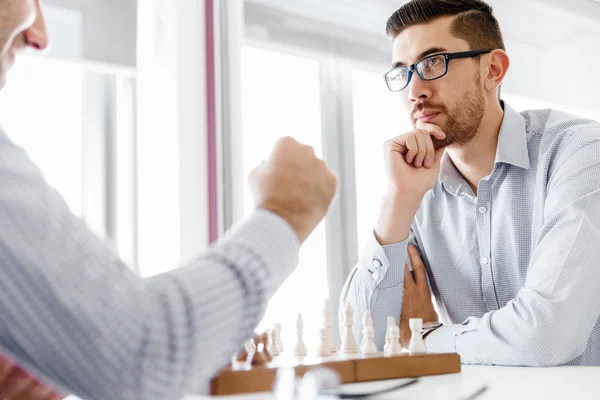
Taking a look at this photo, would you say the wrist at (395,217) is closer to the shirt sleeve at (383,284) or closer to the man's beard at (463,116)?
the shirt sleeve at (383,284)

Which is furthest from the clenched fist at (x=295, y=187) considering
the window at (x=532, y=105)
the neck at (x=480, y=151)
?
the window at (x=532, y=105)

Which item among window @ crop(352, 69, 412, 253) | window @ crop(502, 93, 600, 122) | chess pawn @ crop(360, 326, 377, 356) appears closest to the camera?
chess pawn @ crop(360, 326, 377, 356)

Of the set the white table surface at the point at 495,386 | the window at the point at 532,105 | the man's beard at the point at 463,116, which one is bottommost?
the white table surface at the point at 495,386

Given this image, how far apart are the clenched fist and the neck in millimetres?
1442

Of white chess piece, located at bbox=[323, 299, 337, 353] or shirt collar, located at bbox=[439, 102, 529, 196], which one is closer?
white chess piece, located at bbox=[323, 299, 337, 353]

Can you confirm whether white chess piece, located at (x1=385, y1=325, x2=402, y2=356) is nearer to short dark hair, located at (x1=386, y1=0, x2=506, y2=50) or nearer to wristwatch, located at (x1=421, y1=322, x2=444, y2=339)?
wristwatch, located at (x1=421, y1=322, x2=444, y2=339)

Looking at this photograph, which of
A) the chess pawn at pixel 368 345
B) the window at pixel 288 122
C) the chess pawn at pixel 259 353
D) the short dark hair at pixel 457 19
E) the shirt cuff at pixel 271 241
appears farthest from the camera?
the window at pixel 288 122

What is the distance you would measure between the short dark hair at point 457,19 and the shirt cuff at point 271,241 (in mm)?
1693

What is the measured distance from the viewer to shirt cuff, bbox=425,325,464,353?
1.67m

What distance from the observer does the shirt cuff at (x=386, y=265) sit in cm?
189

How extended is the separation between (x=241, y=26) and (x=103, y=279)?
121 inches

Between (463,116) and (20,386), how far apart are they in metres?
1.64

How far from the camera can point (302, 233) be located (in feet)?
2.59

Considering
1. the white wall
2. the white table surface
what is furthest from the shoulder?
the white wall
